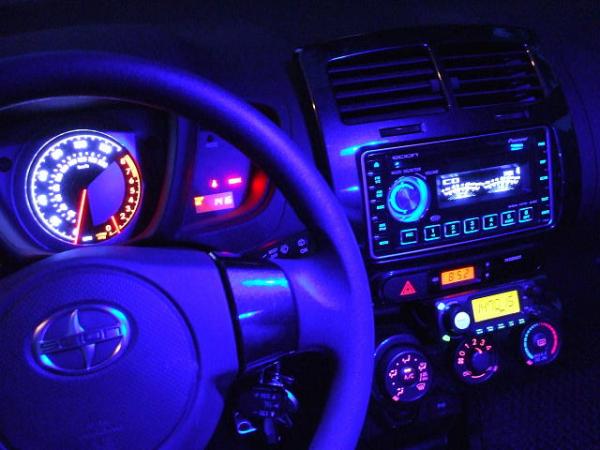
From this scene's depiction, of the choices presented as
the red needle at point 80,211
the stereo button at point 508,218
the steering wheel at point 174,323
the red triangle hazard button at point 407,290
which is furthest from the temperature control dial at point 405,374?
the red needle at point 80,211

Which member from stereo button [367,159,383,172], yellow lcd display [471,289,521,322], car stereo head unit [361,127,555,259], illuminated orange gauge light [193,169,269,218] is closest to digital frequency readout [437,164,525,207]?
car stereo head unit [361,127,555,259]

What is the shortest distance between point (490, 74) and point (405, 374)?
673 millimetres

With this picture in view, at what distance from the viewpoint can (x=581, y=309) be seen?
1682mm

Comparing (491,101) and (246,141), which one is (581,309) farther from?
(246,141)

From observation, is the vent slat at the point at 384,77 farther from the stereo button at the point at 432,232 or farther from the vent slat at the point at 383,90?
the stereo button at the point at 432,232

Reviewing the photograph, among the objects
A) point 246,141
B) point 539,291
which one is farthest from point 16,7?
point 539,291

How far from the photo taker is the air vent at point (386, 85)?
4.39 feet

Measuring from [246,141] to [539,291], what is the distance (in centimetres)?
91

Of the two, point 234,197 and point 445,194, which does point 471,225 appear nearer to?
point 445,194

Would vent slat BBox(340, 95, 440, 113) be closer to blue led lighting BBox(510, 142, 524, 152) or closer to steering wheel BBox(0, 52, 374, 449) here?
blue led lighting BBox(510, 142, 524, 152)

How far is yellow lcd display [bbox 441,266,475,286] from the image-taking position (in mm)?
1435

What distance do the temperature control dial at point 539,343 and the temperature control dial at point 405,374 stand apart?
0.84 ft

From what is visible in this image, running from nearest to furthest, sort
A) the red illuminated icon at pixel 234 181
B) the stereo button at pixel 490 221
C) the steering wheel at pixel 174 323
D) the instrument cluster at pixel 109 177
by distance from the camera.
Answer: the steering wheel at pixel 174 323 < the instrument cluster at pixel 109 177 < the red illuminated icon at pixel 234 181 < the stereo button at pixel 490 221

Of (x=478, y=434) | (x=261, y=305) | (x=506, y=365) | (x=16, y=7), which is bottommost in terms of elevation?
(x=478, y=434)
